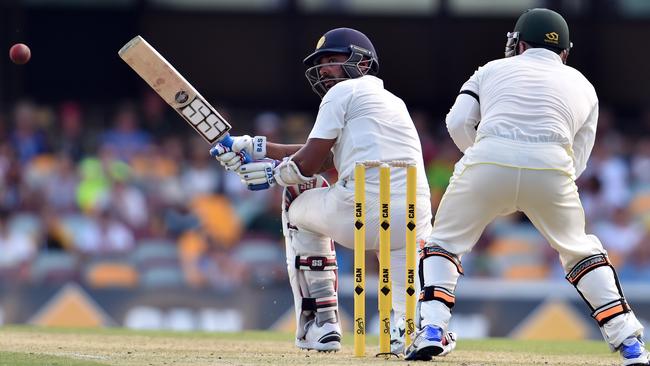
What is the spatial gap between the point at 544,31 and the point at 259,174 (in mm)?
1583

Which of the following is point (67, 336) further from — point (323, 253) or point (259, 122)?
point (259, 122)

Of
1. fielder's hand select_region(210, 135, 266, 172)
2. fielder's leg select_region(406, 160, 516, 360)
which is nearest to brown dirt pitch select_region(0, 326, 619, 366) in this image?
fielder's leg select_region(406, 160, 516, 360)

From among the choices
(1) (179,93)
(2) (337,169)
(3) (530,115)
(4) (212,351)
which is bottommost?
(4) (212,351)

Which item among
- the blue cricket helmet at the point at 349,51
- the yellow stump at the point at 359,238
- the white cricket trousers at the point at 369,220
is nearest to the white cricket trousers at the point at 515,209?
the yellow stump at the point at 359,238

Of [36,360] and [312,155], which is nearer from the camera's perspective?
[36,360]

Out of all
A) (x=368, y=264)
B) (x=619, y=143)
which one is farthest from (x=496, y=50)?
(x=368, y=264)

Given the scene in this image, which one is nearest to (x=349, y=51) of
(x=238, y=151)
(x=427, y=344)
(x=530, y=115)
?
(x=238, y=151)

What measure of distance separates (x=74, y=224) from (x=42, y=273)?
554 millimetres

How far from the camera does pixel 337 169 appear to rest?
6.64m

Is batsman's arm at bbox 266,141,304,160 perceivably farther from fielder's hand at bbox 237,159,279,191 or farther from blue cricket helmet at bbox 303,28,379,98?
blue cricket helmet at bbox 303,28,379,98

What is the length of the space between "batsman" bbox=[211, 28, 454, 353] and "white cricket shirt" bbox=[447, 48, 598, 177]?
2.01ft

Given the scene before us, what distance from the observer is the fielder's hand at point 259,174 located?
6617 millimetres

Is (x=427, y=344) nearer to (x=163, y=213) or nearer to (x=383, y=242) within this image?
(x=383, y=242)

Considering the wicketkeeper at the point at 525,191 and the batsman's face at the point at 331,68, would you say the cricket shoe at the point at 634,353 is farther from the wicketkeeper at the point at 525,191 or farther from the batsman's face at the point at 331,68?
the batsman's face at the point at 331,68
